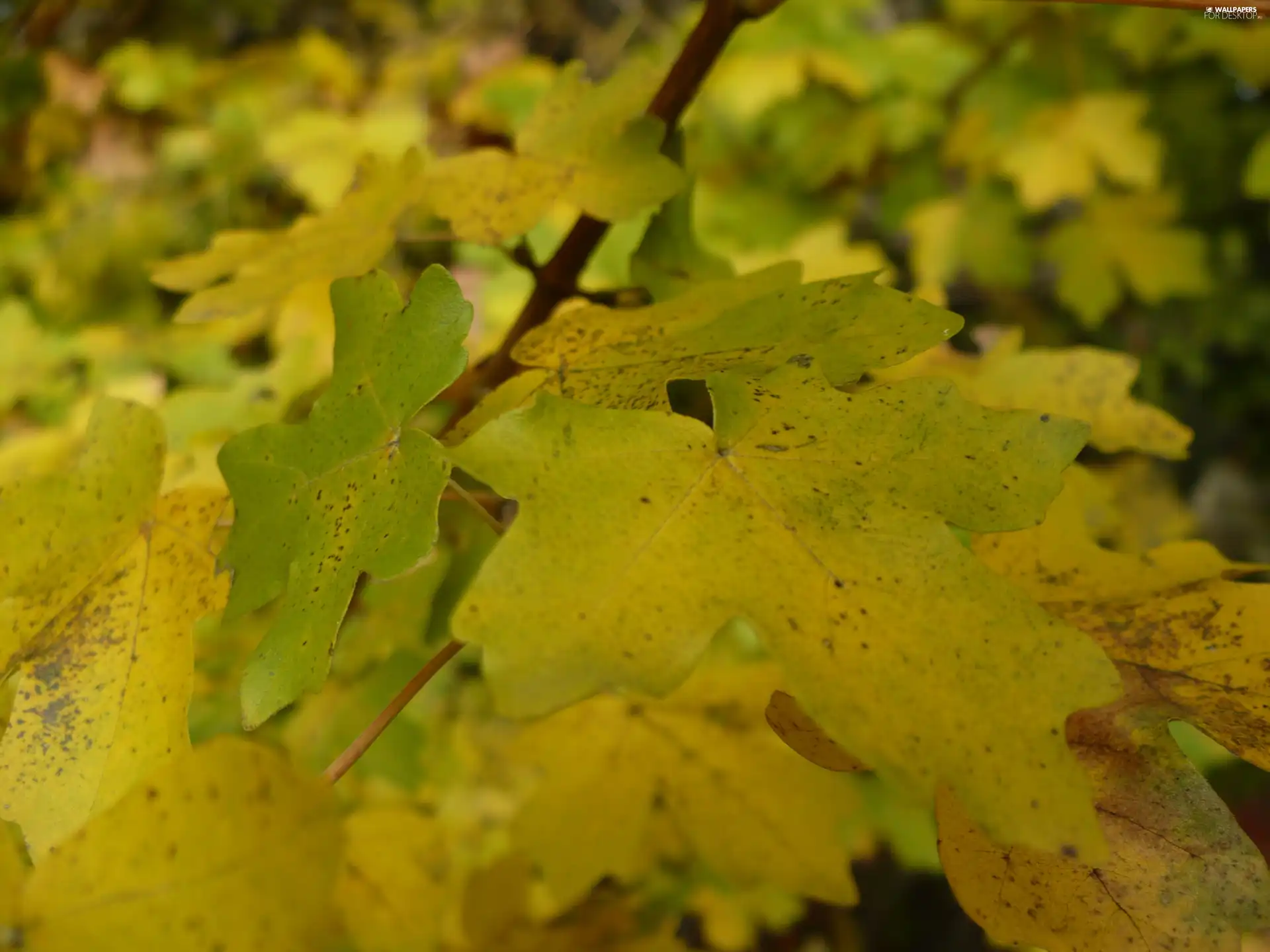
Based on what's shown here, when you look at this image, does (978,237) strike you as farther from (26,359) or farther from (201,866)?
(26,359)

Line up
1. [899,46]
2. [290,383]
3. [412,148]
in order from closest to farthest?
[412,148], [290,383], [899,46]

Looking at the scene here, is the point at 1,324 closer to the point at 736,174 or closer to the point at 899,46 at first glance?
the point at 736,174

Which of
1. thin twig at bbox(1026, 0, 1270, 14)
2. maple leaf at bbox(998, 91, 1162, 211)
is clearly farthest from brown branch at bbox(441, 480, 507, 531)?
maple leaf at bbox(998, 91, 1162, 211)

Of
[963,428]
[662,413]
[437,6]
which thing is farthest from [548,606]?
[437,6]

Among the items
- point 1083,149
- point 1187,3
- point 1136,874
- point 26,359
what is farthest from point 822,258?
point 26,359

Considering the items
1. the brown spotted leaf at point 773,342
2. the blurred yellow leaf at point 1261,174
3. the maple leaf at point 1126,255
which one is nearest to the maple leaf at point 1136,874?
the brown spotted leaf at point 773,342

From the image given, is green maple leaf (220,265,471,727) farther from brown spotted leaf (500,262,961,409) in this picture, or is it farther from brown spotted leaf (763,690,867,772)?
brown spotted leaf (763,690,867,772)

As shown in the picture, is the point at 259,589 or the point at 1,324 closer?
the point at 259,589
